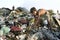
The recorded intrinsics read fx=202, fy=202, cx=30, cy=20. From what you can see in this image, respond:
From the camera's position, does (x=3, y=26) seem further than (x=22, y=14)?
No

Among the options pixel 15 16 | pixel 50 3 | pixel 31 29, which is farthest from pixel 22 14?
pixel 50 3

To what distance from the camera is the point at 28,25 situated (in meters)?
1.75

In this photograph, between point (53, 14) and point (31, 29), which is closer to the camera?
point (31, 29)

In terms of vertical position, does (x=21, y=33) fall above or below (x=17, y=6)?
below

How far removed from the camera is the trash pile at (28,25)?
5.45 feet

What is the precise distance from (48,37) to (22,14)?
0.34 meters

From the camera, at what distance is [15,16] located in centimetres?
179

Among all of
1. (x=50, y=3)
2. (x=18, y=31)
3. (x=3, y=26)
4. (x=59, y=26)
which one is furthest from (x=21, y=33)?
(x=50, y=3)

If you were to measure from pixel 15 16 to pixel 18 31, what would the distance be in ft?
0.54

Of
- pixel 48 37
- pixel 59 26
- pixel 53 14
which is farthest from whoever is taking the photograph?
pixel 53 14

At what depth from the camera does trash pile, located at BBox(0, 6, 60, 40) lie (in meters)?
1.66

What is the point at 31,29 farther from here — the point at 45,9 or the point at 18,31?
the point at 45,9

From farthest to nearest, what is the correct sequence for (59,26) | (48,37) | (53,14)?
(53,14) → (59,26) → (48,37)

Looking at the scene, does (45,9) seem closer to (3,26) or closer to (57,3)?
(57,3)
